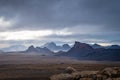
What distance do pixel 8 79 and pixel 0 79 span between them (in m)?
3.19

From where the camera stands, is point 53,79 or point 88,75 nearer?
point 88,75

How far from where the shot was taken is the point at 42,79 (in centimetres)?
9219

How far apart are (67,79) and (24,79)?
47703mm

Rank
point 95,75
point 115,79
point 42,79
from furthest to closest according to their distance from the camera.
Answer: point 42,79
point 95,75
point 115,79

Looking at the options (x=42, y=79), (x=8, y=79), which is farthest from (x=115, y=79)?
(x=8, y=79)

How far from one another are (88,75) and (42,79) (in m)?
46.6

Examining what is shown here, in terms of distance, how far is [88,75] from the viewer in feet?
158

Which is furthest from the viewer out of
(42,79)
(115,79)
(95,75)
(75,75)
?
(42,79)

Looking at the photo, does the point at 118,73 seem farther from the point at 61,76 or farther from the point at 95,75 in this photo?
the point at 61,76

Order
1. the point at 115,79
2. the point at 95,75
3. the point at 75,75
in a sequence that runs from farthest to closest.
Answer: the point at 75,75 < the point at 95,75 < the point at 115,79

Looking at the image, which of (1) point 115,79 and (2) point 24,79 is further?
(2) point 24,79

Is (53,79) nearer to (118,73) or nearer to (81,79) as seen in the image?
(81,79)

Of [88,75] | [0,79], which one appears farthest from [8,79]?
[88,75]

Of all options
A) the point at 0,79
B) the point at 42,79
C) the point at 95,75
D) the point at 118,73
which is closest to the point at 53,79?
the point at 95,75
